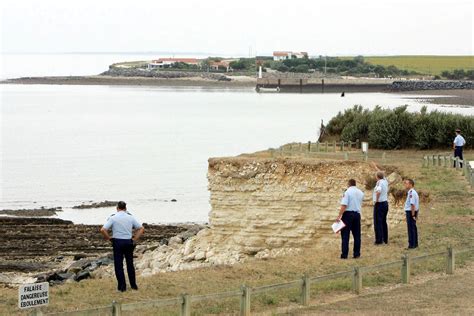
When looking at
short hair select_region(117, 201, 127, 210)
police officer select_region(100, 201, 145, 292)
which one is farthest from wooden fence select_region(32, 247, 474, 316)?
short hair select_region(117, 201, 127, 210)

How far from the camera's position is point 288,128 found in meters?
113

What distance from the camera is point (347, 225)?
20.8m

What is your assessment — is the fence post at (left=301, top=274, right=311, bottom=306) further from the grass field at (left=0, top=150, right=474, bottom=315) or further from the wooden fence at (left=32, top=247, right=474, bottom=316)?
the grass field at (left=0, top=150, right=474, bottom=315)

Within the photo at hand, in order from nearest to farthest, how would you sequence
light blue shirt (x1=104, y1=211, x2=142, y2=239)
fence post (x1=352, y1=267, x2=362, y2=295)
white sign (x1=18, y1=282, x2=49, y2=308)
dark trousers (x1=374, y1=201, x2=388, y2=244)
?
white sign (x1=18, y1=282, x2=49, y2=308), light blue shirt (x1=104, y1=211, x2=142, y2=239), fence post (x1=352, y1=267, x2=362, y2=295), dark trousers (x1=374, y1=201, x2=388, y2=244)

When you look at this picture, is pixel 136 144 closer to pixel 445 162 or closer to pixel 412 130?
pixel 412 130

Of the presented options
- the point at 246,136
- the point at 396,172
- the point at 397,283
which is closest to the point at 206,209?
the point at 396,172

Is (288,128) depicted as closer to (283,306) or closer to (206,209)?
(206,209)

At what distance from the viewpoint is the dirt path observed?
16.7 meters

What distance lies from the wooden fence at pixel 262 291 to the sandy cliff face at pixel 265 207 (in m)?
13.1

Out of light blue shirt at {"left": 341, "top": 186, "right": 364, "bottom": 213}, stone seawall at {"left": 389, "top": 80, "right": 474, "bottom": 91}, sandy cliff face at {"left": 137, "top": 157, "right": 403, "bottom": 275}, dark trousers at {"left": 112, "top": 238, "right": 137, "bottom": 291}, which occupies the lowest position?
stone seawall at {"left": 389, "top": 80, "right": 474, "bottom": 91}

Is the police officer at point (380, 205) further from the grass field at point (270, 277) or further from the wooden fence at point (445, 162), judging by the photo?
the wooden fence at point (445, 162)

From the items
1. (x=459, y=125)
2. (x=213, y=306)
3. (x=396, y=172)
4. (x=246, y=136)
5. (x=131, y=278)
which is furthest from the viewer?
(x=246, y=136)

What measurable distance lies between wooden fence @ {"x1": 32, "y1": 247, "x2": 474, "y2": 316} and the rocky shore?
1147 centimetres

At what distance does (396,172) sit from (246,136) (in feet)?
226
